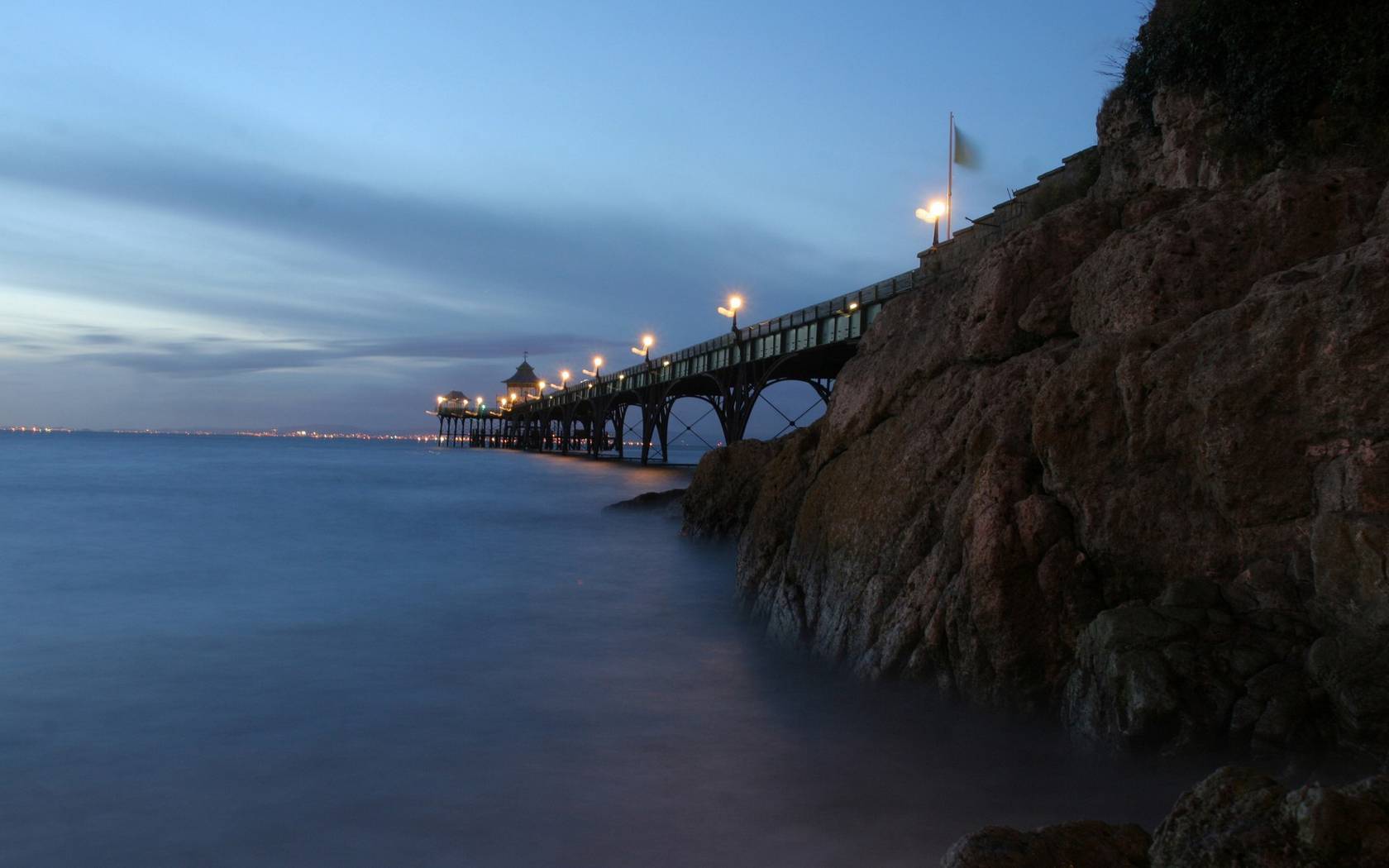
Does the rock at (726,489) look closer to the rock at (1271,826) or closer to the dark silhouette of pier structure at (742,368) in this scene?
the dark silhouette of pier structure at (742,368)

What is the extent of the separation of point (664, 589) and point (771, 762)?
727 centimetres

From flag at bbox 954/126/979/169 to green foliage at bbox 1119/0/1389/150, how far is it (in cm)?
1410

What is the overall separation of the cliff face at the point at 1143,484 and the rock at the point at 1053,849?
5.68 ft

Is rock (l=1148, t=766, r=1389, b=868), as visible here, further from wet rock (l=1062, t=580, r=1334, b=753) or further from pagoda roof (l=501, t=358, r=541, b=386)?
pagoda roof (l=501, t=358, r=541, b=386)

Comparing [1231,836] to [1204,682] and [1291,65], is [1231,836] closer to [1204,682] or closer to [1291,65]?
[1204,682]

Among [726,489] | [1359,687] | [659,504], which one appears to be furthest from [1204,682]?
[659,504]

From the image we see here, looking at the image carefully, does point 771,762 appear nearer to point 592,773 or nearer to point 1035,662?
point 592,773

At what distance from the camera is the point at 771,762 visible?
634cm

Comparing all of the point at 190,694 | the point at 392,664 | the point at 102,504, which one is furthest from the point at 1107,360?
the point at 102,504

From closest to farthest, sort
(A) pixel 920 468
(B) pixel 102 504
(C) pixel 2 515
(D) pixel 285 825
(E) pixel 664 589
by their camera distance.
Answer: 1. (D) pixel 285 825
2. (A) pixel 920 468
3. (E) pixel 664 589
4. (C) pixel 2 515
5. (B) pixel 102 504

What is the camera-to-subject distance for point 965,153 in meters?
25.3

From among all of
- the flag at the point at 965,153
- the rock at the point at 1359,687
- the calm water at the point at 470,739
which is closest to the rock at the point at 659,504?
the calm water at the point at 470,739

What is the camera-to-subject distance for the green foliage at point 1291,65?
29.5 feet

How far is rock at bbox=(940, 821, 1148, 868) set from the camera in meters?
3.02
